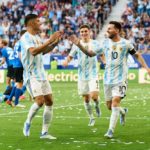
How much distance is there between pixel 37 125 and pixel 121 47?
3168 mm

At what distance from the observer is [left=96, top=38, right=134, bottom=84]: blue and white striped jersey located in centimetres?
1377

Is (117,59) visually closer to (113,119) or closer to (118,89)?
(118,89)

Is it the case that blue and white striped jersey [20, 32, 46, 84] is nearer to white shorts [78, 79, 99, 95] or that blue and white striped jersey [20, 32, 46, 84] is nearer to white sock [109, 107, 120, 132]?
white sock [109, 107, 120, 132]

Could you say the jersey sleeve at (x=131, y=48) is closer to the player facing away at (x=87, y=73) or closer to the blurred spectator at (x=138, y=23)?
the player facing away at (x=87, y=73)

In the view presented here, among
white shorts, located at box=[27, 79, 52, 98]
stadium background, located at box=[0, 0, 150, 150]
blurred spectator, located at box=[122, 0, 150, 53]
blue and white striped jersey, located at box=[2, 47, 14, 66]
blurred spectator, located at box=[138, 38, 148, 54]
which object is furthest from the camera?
blurred spectator, located at box=[122, 0, 150, 53]

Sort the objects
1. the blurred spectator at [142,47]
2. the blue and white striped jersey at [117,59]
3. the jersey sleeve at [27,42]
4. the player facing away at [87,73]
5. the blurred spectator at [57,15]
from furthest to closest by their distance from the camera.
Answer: the blurred spectator at [57,15]
the blurred spectator at [142,47]
the player facing away at [87,73]
the blue and white striped jersey at [117,59]
the jersey sleeve at [27,42]

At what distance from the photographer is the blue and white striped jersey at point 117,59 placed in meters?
13.8

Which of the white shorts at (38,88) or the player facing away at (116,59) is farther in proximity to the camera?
A: the player facing away at (116,59)

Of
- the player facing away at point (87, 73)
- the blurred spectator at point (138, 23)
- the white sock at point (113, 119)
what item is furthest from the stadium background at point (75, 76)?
the player facing away at point (87, 73)

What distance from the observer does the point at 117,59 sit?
45.3 feet

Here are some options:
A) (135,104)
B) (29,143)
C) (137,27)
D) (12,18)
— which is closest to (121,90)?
(29,143)

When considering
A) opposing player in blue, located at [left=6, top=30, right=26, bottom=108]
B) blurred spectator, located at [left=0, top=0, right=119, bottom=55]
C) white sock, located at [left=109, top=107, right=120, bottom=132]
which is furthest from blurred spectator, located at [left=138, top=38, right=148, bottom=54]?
white sock, located at [left=109, top=107, right=120, bottom=132]

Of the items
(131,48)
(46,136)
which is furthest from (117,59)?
(46,136)

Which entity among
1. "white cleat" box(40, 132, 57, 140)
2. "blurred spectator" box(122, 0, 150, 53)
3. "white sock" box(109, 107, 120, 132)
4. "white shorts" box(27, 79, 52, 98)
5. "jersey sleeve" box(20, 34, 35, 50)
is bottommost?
"white cleat" box(40, 132, 57, 140)
